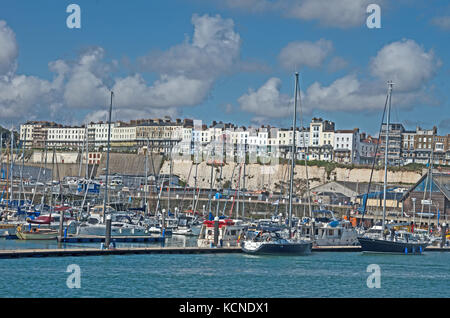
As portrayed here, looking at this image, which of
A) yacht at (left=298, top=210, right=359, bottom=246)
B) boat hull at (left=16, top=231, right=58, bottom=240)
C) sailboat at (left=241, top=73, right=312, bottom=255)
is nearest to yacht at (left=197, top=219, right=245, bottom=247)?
sailboat at (left=241, top=73, right=312, bottom=255)

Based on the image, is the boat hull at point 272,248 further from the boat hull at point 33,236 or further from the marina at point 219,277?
the boat hull at point 33,236

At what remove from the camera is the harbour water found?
90.9 feet

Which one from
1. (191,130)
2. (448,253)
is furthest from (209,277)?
(191,130)

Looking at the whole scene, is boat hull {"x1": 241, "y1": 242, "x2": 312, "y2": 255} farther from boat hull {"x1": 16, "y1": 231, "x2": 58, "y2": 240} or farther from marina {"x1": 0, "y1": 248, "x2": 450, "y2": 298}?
boat hull {"x1": 16, "y1": 231, "x2": 58, "y2": 240}

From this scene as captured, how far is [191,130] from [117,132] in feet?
60.8

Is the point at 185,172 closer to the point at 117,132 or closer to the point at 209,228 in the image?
the point at 117,132

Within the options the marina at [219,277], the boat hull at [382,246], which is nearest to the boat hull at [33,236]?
the marina at [219,277]

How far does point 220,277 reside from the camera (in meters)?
31.1

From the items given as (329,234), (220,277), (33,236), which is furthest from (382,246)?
(33,236)

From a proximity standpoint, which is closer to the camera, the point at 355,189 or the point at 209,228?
the point at 209,228

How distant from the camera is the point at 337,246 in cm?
4372

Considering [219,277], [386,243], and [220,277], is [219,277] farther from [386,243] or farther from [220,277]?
[386,243]

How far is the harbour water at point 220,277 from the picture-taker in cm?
2772
